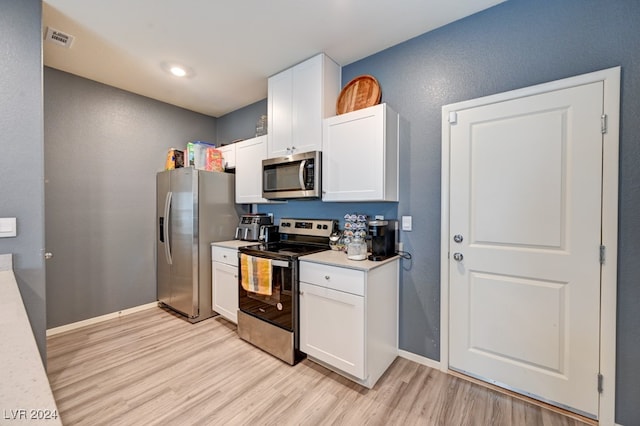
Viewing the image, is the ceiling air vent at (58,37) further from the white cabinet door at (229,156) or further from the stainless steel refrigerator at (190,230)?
the white cabinet door at (229,156)

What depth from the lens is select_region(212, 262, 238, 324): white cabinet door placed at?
2771 mm

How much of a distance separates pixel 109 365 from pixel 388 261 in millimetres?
2404

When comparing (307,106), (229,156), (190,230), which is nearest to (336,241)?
(307,106)

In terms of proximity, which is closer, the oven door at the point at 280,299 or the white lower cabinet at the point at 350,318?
the white lower cabinet at the point at 350,318

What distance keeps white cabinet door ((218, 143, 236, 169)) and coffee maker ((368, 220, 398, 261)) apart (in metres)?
1.99

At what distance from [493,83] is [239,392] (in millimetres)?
2802

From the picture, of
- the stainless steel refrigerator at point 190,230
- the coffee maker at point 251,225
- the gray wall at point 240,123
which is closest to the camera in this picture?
the stainless steel refrigerator at point 190,230

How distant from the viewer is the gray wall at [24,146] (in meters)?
1.71

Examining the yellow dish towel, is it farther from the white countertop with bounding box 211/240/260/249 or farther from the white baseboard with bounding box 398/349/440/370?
the white baseboard with bounding box 398/349/440/370

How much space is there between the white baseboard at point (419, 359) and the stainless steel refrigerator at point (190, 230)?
7.03 ft

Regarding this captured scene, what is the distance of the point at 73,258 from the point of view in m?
2.84

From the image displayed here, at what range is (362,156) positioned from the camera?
2.17 metres

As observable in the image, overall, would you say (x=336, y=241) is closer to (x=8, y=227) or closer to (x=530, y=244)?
(x=530, y=244)

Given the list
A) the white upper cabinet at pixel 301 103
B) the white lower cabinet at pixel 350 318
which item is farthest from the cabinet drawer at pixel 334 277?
the white upper cabinet at pixel 301 103
